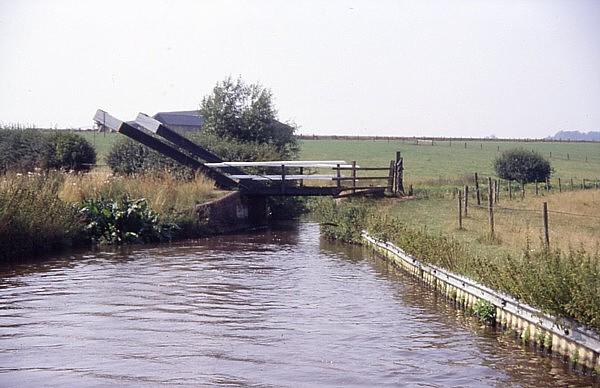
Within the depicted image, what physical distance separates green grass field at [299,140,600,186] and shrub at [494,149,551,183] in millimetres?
2943

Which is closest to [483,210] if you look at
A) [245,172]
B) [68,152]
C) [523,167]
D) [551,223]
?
[551,223]

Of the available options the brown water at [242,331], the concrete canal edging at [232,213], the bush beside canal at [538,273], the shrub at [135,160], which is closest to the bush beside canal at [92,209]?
the concrete canal edging at [232,213]

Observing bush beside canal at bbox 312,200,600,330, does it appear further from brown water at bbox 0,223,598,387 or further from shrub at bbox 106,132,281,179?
shrub at bbox 106,132,281,179

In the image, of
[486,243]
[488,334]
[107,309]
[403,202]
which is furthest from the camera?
[403,202]

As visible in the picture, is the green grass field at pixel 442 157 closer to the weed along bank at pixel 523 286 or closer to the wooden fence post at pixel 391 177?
the wooden fence post at pixel 391 177

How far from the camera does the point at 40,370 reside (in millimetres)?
10750

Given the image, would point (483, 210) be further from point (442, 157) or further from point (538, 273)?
point (442, 157)

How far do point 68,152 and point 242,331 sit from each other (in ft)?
Answer: 94.7

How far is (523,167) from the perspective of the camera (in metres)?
58.9

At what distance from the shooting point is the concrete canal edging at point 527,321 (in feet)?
34.8

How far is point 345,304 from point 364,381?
5435mm

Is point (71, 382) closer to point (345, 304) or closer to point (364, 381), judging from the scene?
point (364, 381)

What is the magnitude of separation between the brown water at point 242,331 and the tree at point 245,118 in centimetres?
2558

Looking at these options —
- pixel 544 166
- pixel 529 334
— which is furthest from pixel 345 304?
pixel 544 166
